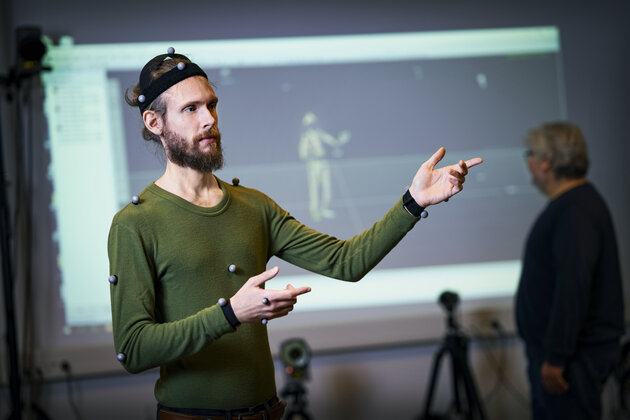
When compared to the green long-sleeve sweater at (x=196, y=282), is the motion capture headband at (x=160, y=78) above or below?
above

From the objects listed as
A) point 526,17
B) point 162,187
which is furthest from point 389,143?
point 162,187

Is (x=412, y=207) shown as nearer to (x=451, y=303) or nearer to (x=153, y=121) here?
(x=153, y=121)

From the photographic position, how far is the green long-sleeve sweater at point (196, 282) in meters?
1.36

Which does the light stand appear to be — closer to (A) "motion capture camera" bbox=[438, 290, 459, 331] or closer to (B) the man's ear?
(B) the man's ear

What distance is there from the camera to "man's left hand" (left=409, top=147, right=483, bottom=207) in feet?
5.03

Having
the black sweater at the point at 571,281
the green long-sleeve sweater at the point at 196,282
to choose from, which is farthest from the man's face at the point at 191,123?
the black sweater at the point at 571,281

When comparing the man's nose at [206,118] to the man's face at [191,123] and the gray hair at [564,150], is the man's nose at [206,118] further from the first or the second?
the gray hair at [564,150]

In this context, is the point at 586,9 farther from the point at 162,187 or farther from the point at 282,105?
the point at 162,187

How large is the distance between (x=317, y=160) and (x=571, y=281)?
1.52 meters

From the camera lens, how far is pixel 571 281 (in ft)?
8.21

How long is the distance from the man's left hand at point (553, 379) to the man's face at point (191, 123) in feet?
5.48

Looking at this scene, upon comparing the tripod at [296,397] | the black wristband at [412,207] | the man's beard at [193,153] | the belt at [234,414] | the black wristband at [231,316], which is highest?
the man's beard at [193,153]

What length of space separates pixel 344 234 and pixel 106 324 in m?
1.31

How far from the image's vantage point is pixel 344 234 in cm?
→ 355
